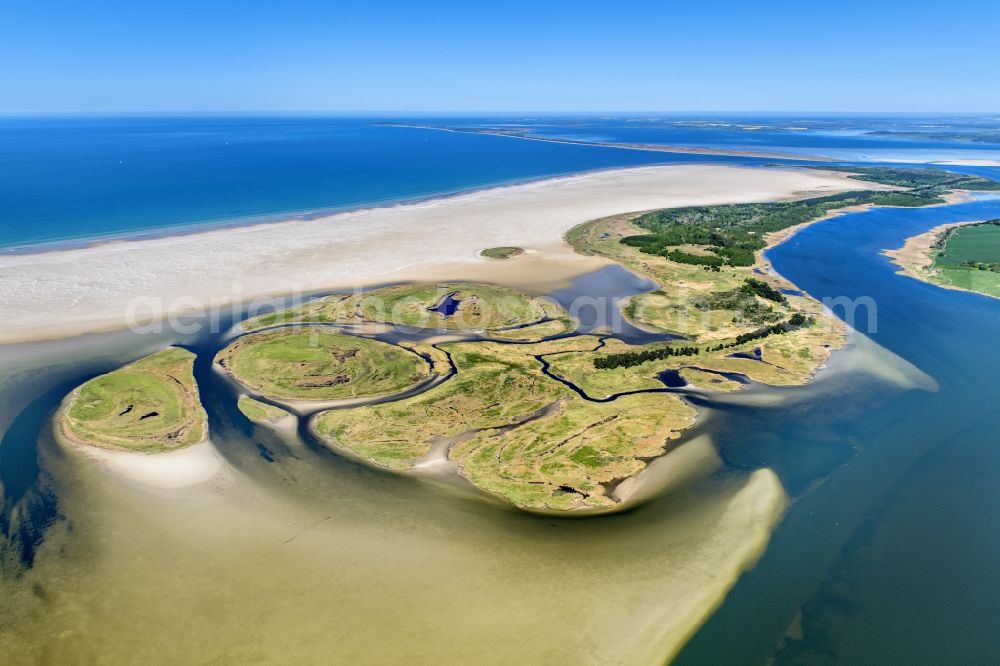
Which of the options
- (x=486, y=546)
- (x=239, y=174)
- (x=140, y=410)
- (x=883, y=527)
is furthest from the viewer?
(x=239, y=174)

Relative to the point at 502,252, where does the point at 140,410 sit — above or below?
below

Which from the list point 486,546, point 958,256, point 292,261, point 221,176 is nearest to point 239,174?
point 221,176

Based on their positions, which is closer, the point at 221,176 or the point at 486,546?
the point at 486,546

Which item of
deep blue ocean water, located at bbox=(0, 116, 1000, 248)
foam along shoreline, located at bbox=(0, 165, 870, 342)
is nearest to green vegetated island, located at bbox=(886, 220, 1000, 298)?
foam along shoreline, located at bbox=(0, 165, 870, 342)

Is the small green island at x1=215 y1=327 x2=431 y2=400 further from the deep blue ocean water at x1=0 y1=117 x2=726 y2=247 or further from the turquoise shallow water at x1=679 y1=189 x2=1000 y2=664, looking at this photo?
the deep blue ocean water at x1=0 y1=117 x2=726 y2=247

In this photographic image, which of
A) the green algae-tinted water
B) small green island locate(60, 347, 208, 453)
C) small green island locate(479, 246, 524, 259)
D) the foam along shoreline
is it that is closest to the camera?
the green algae-tinted water

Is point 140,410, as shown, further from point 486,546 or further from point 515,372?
point 486,546
